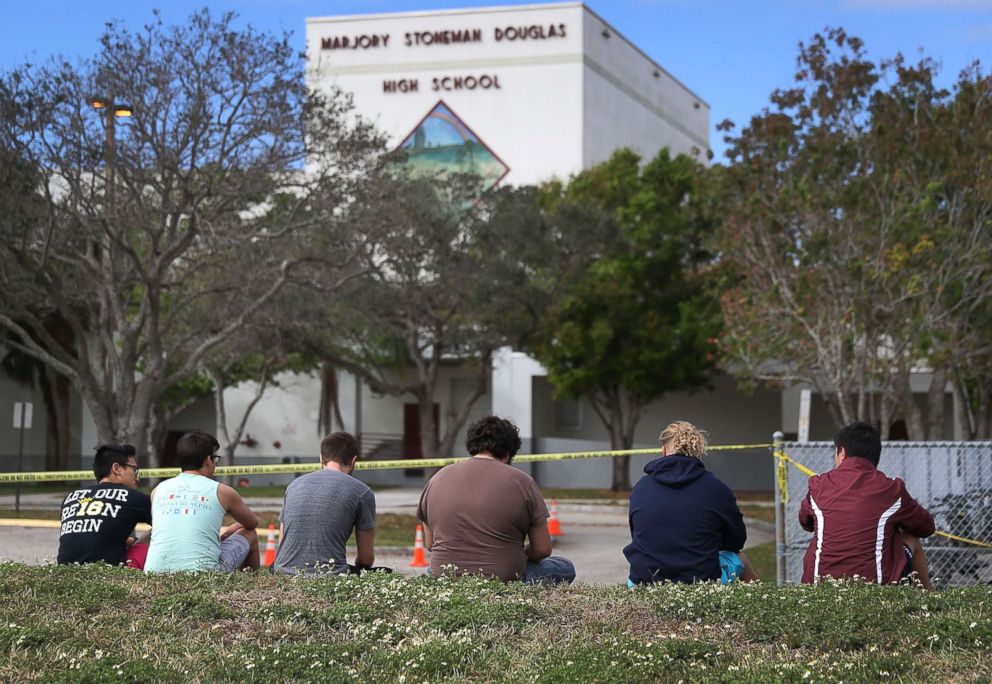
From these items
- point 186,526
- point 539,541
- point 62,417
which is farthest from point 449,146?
point 539,541

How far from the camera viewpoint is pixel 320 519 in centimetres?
739

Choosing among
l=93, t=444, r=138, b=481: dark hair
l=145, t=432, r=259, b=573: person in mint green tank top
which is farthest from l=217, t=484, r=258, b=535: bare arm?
l=93, t=444, r=138, b=481: dark hair

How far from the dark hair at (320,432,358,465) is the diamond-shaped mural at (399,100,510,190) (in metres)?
39.7

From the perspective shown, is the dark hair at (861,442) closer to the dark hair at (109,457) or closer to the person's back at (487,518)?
the person's back at (487,518)

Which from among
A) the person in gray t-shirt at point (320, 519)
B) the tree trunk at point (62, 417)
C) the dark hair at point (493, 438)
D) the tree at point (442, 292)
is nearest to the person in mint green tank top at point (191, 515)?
the person in gray t-shirt at point (320, 519)

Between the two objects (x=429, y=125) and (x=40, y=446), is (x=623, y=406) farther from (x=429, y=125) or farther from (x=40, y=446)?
(x=40, y=446)

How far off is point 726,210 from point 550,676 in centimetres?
1967

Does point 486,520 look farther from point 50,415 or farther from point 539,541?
point 50,415

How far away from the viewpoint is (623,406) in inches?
1650

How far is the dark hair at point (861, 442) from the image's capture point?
23.3ft

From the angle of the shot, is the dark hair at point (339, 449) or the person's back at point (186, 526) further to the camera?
the dark hair at point (339, 449)

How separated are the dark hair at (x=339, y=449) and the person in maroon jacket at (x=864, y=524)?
289cm

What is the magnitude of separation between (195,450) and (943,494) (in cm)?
643

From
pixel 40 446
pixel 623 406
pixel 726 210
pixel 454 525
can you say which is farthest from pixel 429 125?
pixel 454 525
